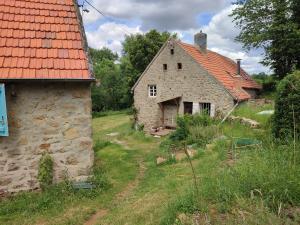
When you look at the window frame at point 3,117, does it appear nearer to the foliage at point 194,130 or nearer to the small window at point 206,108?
the foliage at point 194,130

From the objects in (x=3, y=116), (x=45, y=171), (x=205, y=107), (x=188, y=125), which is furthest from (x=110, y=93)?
(x=3, y=116)

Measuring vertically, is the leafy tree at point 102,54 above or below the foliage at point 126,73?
above

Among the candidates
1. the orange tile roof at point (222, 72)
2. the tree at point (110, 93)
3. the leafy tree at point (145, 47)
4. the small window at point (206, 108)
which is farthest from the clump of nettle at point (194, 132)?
the tree at point (110, 93)

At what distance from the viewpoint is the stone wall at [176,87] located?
736 inches

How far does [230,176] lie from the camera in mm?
4934

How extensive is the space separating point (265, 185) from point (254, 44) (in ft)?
70.9

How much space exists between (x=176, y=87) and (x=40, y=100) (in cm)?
1483

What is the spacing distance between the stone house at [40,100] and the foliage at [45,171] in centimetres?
12

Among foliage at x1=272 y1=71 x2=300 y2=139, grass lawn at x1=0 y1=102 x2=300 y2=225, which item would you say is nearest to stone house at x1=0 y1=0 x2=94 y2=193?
grass lawn at x1=0 y1=102 x2=300 y2=225

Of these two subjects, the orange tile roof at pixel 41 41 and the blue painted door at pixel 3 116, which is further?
the orange tile roof at pixel 41 41

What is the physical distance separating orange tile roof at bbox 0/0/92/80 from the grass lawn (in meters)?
2.93

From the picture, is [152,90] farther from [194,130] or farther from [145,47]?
[145,47]

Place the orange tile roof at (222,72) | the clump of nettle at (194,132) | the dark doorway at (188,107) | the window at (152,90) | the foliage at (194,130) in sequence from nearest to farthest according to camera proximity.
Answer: the clump of nettle at (194,132) → the foliage at (194,130) → the orange tile roof at (222,72) → the dark doorway at (188,107) → the window at (152,90)

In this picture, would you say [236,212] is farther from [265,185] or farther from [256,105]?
[256,105]
